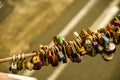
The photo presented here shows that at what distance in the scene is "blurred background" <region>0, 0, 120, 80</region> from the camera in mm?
2256

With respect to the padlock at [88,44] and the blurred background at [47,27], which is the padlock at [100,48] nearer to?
the padlock at [88,44]

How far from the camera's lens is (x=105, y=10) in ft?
9.29

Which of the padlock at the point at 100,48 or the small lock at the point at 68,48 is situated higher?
the small lock at the point at 68,48

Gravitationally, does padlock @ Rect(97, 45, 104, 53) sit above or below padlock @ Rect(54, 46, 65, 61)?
below

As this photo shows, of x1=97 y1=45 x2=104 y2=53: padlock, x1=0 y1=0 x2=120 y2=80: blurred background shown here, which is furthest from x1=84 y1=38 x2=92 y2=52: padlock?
x1=0 y1=0 x2=120 y2=80: blurred background

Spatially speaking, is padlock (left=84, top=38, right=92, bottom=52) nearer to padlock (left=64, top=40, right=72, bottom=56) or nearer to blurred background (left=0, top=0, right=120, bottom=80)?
padlock (left=64, top=40, right=72, bottom=56)

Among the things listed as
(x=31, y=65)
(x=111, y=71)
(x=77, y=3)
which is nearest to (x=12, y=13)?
(x=77, y=3)

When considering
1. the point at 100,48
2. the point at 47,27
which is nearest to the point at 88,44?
the point at 100,48

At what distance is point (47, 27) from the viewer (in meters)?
2.73

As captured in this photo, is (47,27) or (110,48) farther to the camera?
(47,27)

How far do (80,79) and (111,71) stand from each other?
0.29m

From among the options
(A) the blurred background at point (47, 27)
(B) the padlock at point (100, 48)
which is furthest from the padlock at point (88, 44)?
(A) the blurred background at point (47, 27)

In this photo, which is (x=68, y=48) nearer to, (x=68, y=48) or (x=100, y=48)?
(x=68, y=48)

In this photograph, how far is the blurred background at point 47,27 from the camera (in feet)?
7.40
